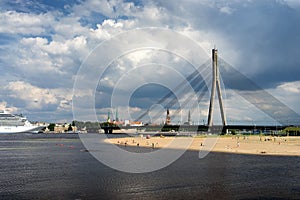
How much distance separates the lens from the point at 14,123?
193m

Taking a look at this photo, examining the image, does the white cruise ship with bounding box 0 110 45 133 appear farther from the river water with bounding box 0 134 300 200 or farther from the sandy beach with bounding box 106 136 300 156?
the river water with bounding box 0 134 300 200

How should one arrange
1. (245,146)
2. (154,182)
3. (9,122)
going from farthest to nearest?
(9,122)
(245,146)
(154,182)

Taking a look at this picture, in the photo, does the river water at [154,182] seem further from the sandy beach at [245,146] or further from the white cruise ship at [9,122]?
the white cruise ship at [9,122]

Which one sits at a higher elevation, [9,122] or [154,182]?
[9,122]

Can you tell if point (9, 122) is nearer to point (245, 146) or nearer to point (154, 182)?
point (245, 146)

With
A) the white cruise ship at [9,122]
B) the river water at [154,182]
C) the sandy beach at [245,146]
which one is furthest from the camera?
the white cruise ship at [9,122]

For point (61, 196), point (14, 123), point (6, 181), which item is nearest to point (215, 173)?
point (61, 196)

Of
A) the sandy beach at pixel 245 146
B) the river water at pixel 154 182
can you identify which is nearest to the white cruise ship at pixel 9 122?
the sandy beach at pixel 245 146

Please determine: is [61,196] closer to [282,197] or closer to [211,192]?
[211,192]

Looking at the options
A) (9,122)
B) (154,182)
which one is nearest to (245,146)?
(154,182)

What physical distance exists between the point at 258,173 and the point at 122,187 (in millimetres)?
16594

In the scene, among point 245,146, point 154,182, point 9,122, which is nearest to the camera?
point 154,182

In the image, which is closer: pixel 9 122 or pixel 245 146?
pixel 245 146

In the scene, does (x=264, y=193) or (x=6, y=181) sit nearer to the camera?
(x=264, y=193)
